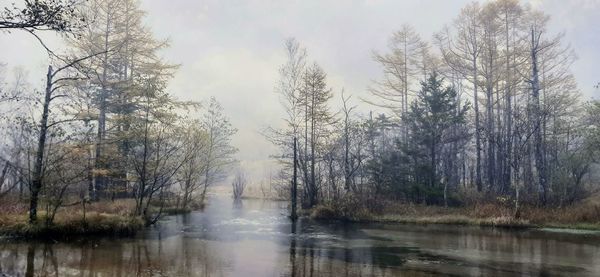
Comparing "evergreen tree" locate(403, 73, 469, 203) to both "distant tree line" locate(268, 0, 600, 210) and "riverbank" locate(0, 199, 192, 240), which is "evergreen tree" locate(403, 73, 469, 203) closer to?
"distant tree line" locate(268, 0, 600, 210)

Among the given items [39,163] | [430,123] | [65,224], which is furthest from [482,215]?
[39,163]

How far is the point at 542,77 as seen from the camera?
32125 millimetres

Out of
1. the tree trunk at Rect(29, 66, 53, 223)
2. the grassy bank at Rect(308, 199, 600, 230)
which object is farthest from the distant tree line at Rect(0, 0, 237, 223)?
the grassy bank at Rect(308, 199, 600, 230)

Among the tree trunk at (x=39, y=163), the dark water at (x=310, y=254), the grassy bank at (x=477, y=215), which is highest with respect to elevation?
the tree trunk at (x=39, y=163)

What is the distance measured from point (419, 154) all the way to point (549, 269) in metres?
18.4

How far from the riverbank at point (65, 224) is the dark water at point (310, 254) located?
92 centimetres

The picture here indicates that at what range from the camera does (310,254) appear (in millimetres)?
13016

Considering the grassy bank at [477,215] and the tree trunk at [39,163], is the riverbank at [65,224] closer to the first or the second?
the tree trunk at [39,163]

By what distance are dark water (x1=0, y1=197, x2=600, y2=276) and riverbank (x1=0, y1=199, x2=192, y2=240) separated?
0.92 meters

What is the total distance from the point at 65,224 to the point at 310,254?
8865 millimetres

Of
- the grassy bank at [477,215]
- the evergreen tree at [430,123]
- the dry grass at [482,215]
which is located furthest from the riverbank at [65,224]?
the evergreen tree at [430,123]

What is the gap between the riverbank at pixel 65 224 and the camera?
46.8 feet

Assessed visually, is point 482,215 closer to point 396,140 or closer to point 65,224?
point 396,140

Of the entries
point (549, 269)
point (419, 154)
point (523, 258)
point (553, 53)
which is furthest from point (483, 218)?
point (553, 53)
